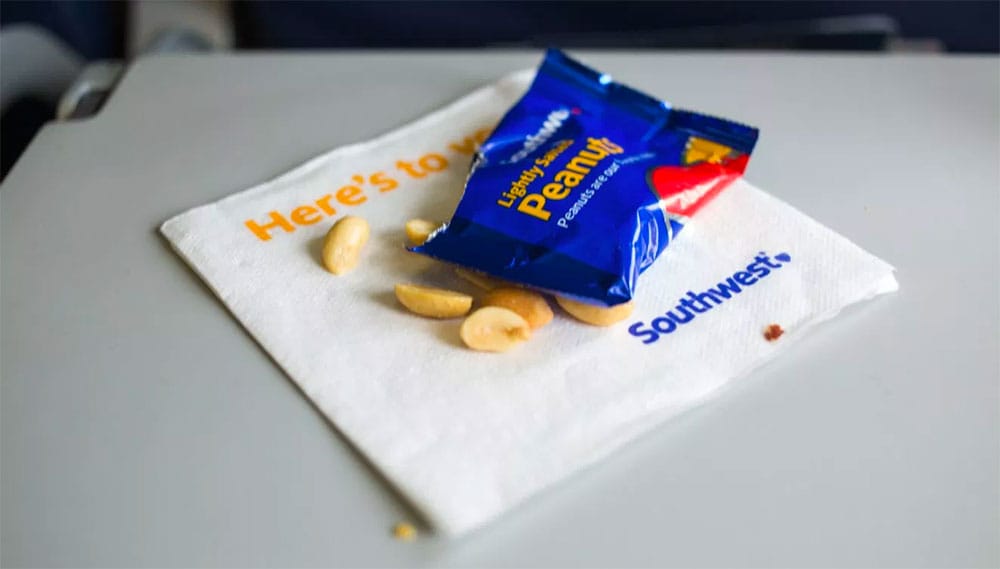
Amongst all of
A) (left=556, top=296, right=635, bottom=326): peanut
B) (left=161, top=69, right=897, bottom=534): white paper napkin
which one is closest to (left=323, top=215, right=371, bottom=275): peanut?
(left=161, top=69, right=897, bottom=534): white paper napkin

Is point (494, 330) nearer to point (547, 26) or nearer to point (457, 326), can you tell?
point (457, 326)

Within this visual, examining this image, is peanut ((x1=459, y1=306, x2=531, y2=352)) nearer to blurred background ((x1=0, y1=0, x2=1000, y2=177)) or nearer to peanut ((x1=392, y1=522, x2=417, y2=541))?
peanut ((x1=392, y1=522, x2=417, y2=541))

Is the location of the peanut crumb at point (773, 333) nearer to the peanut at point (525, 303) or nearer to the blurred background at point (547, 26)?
the peanut at point (525, 303)

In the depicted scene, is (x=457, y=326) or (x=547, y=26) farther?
(x=547, y=26)

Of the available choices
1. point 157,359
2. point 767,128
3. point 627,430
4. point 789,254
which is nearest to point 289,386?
point 157,359

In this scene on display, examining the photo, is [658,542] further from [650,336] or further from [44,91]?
[44,91]

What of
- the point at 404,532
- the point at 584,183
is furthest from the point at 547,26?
the point at 404,532
